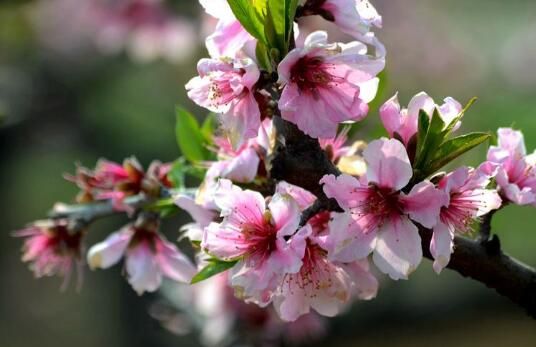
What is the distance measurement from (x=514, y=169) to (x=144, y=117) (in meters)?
3.89

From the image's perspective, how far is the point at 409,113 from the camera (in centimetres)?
72

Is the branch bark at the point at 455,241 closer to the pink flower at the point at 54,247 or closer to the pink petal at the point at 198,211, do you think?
the pink petal at the point at 198,211

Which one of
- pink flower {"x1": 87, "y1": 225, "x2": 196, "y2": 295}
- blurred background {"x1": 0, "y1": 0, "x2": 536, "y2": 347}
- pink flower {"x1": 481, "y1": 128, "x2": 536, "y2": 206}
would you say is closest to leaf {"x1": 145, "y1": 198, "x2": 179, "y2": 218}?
pink flower {"x1": 87, "y1": 225, "x2": 196, "y2": 295}

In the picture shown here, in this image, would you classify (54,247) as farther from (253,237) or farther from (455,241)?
(455,241)

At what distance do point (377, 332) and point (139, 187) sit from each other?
2441mm

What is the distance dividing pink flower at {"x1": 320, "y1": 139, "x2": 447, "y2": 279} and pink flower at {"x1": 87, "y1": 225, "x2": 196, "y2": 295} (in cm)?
29

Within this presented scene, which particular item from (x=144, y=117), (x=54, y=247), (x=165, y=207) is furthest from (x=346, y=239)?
(x=144, y=117)

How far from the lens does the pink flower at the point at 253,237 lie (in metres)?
0.69

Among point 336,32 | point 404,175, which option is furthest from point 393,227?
point 336,32

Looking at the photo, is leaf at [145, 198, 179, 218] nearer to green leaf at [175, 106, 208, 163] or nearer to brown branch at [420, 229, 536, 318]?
green leaf at [175, 106, 208, 163]

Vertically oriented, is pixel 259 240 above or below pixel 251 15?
below

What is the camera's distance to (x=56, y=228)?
102cm

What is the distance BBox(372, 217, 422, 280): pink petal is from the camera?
2.25 ft

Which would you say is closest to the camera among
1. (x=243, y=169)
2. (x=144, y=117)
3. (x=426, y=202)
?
(x=426, y=202)
